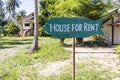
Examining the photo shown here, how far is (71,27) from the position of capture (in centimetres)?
553

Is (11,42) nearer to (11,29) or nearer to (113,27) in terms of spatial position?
(113,27)

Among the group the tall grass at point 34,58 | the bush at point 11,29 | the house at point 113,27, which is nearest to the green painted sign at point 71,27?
the tall grass at point 34,58

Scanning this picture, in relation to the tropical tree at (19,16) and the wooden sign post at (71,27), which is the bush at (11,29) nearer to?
the tropical tree at (19,16)

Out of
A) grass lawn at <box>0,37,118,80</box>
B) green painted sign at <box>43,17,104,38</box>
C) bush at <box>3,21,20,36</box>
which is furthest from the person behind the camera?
bush at <box>3,21,20,36</box>

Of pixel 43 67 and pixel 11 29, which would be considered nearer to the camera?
pixel 43 67

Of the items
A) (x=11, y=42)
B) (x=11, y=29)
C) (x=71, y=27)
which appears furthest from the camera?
(x=11, y=29)

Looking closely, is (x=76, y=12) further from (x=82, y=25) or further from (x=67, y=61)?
(x=82, y=25)

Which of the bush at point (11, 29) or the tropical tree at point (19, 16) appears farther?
the tropical tree at point (19, 16)

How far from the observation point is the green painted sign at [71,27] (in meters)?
5.43

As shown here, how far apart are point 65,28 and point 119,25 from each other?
18273 mm

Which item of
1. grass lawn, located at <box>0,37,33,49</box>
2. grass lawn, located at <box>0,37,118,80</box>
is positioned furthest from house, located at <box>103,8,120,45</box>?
grass lawn, located at <box>0,37,118,80</box>

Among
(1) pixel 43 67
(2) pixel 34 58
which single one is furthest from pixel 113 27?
(1) pixel 43 67

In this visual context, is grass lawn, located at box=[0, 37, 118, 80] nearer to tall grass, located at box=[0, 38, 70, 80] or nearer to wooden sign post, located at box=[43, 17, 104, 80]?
tall grass, located at box=[0, 38, 70, 80]

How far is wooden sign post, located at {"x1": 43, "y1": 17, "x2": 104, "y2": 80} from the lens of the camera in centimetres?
543
